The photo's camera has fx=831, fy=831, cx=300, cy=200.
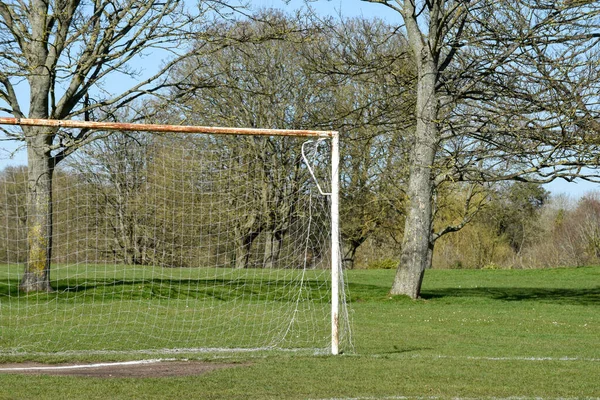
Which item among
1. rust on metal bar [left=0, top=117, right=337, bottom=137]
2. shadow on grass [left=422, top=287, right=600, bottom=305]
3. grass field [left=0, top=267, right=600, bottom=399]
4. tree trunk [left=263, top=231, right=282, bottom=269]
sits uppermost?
rust on metal bar [left=0, top=117, right=337, bottom=137]

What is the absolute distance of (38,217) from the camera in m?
16.7

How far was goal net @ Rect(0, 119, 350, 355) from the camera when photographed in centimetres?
1381

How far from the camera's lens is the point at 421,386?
316 inches

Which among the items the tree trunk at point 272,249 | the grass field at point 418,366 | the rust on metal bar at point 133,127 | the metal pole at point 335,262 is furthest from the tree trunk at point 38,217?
the metal pole at point 335,262

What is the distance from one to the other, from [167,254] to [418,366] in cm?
1294

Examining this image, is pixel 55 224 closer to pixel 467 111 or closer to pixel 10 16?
pixel 10 16

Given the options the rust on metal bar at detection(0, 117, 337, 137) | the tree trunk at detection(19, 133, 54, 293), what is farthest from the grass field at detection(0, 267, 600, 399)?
the tree trunk at detection(19, 133, 54, 293)

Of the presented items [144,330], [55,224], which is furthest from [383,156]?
[144,330]

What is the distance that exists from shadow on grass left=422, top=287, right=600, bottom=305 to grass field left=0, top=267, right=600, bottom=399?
2.92 meters

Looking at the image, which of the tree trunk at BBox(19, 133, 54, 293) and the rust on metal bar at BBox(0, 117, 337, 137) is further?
the tree trunk at BBox(19, 133, 54, 293)

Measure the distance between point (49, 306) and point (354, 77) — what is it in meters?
9.57

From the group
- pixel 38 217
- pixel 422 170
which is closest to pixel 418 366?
pixel 38 217

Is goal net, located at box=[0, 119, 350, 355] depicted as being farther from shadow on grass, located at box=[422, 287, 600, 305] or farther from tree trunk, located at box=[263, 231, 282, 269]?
shadow on grass, located at box=[422, 287, 600, 305]

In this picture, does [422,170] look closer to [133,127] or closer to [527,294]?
[527,294]
